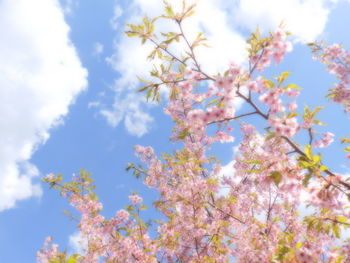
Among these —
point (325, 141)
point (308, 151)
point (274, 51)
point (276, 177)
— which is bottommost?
point (276, 177)

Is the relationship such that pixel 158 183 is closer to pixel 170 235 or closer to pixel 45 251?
pixel 170 235

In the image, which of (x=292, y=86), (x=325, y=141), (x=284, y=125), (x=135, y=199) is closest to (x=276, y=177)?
(x=284, y=125)

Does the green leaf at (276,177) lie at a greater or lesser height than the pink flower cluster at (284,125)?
lesser

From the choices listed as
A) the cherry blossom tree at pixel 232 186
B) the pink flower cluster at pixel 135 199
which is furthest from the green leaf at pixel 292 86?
the pink flower cluster at pixel 135 199

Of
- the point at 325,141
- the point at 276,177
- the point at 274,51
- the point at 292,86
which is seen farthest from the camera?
the point at 325,141

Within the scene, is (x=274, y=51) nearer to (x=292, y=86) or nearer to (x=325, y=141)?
(x=292, y=86)

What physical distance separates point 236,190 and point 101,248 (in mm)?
4482

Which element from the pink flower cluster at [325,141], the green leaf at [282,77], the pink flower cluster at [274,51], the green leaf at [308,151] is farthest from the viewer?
the pink flower cluster at [325,141]

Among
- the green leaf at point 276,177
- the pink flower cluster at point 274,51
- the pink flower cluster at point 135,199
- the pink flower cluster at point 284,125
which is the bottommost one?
the green leaf at point 276,177

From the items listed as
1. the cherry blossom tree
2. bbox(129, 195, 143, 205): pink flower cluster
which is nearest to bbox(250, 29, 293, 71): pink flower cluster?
the cherry blossom tree

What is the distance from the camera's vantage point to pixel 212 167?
10750mm

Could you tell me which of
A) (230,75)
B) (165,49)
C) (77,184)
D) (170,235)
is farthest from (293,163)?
(77,184)

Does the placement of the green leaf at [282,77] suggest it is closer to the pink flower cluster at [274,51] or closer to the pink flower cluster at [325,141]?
the pink flower cluster at [274,51]

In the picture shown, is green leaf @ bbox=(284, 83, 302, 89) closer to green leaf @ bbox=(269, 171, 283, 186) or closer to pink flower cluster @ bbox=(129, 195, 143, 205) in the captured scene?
green leaf @ bbox=(269, 171, 283, 186)
